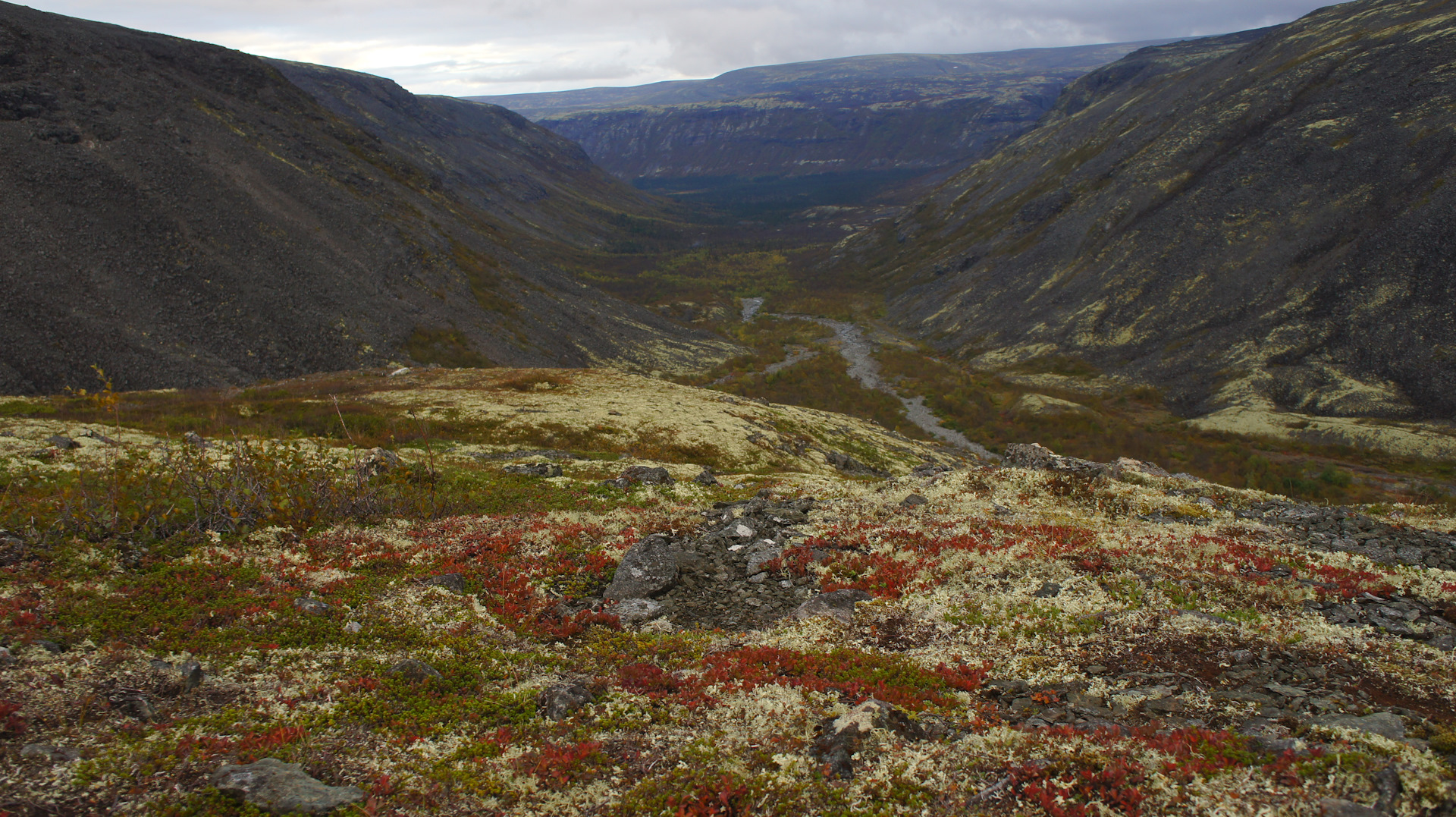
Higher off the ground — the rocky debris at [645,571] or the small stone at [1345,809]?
the small stone at [1345,809]

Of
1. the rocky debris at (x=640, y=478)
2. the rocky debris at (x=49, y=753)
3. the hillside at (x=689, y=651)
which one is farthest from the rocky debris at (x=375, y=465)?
the rocky debris at (x=49, y=753)

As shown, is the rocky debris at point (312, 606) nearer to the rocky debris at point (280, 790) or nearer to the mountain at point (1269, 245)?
the rocky debris at point (280, 790)

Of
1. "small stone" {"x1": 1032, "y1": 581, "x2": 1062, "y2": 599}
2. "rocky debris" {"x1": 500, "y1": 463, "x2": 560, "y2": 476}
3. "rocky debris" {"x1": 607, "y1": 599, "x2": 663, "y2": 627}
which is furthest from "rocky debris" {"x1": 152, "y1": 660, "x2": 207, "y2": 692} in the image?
"rocky debris" {"x1": 500, "y1": 463, "x2": 560, "y2": 476}

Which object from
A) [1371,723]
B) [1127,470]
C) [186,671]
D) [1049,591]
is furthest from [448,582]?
[1127,470]

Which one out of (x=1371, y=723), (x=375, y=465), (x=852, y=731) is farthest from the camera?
(x=375, y=465)

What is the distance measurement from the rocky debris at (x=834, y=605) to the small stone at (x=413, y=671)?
27.7ft

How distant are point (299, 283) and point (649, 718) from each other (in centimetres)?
8505

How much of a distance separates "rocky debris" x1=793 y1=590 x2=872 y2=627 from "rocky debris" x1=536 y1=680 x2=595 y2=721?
634 cm

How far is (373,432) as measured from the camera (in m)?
42.8

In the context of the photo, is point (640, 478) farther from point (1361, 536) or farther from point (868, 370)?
point (868, 370)

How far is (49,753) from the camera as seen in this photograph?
8.38 m

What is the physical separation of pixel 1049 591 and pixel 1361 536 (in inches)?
525

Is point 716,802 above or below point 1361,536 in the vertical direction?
above

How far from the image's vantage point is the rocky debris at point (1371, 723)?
9.21m
